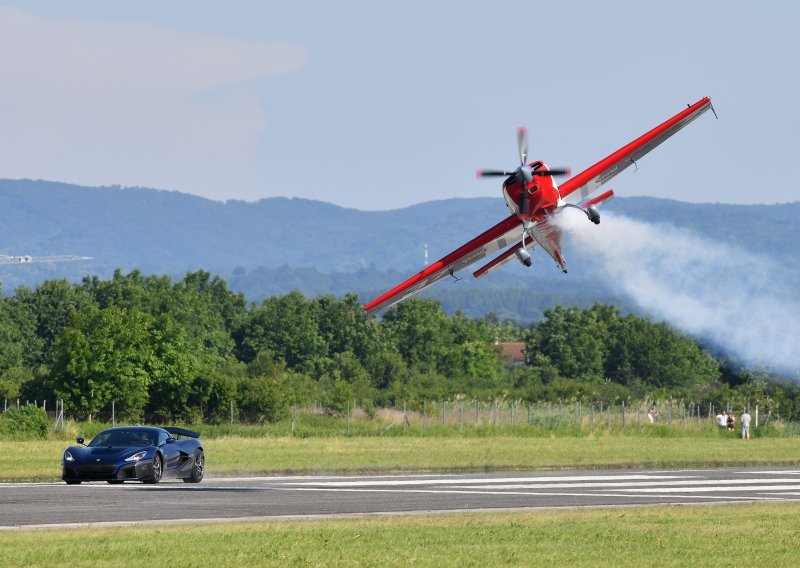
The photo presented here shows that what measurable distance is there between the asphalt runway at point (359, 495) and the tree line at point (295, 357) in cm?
2552

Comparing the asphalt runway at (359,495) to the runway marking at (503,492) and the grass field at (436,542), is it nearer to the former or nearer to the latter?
the runway marking at (503,492)

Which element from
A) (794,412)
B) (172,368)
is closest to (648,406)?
(794,412)

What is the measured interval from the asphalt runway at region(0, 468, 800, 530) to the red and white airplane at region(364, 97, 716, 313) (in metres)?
5.17

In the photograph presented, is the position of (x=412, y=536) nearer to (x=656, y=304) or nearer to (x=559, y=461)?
(x=559, y=461)

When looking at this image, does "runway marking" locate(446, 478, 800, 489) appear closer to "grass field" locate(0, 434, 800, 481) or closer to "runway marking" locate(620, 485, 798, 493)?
"runway marking" locate(620, 485, 798, 493)

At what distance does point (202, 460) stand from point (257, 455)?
10033 mm

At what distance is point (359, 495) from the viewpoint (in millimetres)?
28531

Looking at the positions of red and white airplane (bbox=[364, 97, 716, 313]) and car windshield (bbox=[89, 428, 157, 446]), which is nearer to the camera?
car windshield (bbox=[89, 428, 157, 446])

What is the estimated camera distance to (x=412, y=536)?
65.8 ft

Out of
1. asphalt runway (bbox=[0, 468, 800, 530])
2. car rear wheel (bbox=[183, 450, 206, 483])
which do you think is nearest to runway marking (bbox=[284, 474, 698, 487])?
asphalt runway (bbox=[0, 468, 800, 530])

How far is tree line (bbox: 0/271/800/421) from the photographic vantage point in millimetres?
61594

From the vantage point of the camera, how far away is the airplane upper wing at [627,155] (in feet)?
117

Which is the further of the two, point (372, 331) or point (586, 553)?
point (372, 331)

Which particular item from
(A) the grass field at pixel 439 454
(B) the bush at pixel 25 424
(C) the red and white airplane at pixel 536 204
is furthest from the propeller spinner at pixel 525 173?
(B) the bush at pixel 25 424
